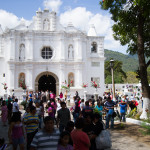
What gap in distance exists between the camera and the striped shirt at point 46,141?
3480 millimetres

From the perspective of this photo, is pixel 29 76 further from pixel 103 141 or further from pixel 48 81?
pixel 103 141

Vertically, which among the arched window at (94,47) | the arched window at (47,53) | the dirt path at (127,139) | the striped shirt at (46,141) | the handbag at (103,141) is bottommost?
the dirt path at (127,139)

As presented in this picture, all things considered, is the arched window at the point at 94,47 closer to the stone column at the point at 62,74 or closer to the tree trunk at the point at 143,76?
the stone column at the point at 62,74

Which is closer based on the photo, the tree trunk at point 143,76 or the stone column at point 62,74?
the tree trunk at point 143,76

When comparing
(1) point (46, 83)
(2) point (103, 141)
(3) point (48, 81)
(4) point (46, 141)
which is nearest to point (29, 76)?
(1) point (46, 83)

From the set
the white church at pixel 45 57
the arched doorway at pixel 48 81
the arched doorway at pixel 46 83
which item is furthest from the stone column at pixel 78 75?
the arched doorway at pixel 46 83

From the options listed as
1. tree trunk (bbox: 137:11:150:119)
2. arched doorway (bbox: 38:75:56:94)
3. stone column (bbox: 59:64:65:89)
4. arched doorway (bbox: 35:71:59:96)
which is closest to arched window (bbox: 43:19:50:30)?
stone column (bbox: 59:64:65:89)

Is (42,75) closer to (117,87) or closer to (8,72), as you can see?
(8,72)

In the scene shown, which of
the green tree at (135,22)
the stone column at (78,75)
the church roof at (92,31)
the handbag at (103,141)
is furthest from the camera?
the church roof at (92,31)

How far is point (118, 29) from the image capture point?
39.3 ft

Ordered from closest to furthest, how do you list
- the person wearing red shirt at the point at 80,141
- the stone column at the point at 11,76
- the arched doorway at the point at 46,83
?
the person wearing red shirt at the point at 80,141 → the stone column at the point at 11,76 → the arched doorway at the point at 46,83

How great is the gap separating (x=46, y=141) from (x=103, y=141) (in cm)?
129

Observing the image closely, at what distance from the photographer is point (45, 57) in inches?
1062

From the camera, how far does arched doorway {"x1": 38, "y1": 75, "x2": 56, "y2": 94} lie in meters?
27.3
